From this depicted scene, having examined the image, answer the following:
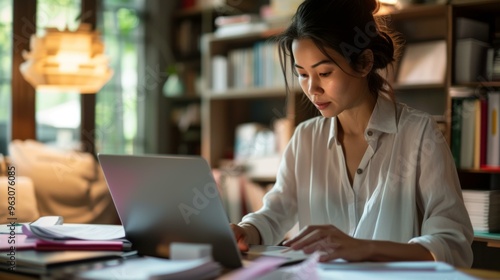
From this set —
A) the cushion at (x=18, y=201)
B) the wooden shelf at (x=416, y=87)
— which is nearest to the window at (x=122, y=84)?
the cushion at (x=18, y=201)

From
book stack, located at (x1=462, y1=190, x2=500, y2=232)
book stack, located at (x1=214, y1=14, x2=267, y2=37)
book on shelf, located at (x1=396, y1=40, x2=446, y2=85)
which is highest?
book stack, located at (x1=214, y1=14, x2=267, y2=37)

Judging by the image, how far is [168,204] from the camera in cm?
130

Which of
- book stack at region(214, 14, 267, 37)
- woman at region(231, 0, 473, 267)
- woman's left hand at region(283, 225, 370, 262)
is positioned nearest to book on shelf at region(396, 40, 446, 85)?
book stack at region(214, 14, 267, 37)

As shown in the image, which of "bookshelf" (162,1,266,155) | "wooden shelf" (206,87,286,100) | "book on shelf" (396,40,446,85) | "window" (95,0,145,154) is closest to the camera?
"book on shelf" (396,40,446,85)

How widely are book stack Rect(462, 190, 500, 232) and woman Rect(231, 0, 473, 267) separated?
113cm

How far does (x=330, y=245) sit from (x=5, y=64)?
3.00m

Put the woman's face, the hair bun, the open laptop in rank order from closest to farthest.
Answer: the open laptop → the woman's face → the hair bun

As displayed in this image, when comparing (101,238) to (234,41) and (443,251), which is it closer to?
(443,251)

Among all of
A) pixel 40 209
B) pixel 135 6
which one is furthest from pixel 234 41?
pixel 40 209

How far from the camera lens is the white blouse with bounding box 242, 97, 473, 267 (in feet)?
4.90

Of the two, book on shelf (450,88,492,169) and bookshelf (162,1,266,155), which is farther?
bookshelf (162,1,266,155)

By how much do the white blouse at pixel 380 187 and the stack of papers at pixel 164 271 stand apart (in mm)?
500

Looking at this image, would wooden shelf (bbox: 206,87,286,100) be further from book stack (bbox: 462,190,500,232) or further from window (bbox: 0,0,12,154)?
book stack (bbox: 462,190,500,232)

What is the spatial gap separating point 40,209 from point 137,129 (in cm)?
185
